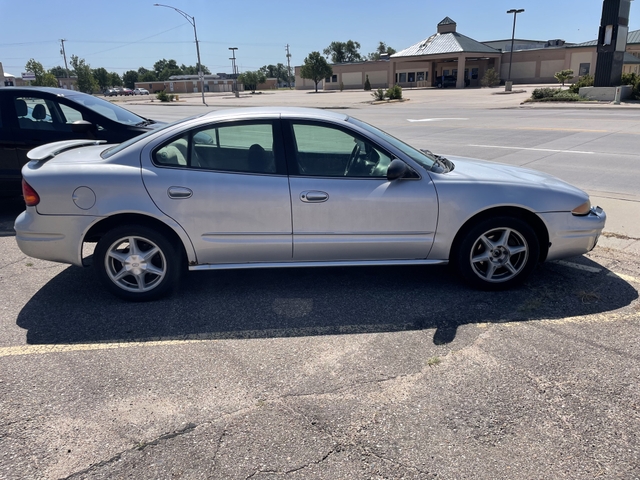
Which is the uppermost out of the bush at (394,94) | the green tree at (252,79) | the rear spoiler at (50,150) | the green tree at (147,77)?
the green tree at (147,77)

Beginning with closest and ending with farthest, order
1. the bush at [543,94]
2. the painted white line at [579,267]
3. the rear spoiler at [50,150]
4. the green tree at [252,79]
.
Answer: the rear spoiler at [50,150] < the painted white line at [579,267] < the bush at [543,94] < the green tree at [252,79]

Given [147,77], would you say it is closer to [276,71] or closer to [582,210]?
[276,71]

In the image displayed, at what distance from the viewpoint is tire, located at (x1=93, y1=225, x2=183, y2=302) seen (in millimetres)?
4270

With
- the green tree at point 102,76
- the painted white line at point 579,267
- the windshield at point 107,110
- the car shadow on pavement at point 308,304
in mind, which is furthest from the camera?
the green tree at point 102,76

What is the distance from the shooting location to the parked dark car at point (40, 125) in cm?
694

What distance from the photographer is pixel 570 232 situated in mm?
4469

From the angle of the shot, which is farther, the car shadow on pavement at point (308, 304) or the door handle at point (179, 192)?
the door handle at point (179, 192)

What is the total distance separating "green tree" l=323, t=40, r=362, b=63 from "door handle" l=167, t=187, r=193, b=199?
116793 mm

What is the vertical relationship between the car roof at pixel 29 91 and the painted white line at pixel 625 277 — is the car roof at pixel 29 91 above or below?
above

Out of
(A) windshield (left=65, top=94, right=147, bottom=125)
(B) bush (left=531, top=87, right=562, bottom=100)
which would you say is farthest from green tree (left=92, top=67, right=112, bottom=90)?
(A) windshield (left=65, top=94, right=147, bottom=125)

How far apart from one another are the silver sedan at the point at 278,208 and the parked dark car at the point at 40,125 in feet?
9.05

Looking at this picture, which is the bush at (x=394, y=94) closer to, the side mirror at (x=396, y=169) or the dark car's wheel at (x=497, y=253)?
the dark car's wheel at (x=497, y=253)

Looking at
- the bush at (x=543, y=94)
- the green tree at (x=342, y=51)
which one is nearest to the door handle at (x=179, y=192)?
the bush at (x=543, y=94)

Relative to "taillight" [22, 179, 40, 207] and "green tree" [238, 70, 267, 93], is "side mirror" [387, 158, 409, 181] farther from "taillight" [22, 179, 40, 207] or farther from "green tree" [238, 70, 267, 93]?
"green tree" [238, 70, 267, 93]
